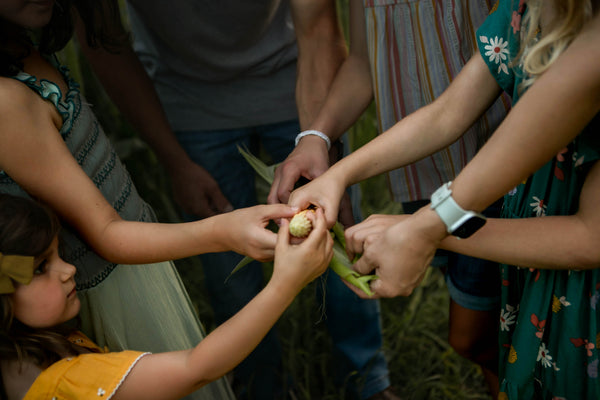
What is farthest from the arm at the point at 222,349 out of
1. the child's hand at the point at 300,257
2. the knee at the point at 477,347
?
the knee at the point at 477,347

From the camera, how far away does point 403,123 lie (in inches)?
51.3

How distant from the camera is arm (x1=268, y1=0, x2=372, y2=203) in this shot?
1446 mm

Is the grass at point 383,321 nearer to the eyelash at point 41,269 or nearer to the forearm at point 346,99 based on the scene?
the forearm at point 346,99

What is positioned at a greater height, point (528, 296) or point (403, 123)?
point (403, 123)

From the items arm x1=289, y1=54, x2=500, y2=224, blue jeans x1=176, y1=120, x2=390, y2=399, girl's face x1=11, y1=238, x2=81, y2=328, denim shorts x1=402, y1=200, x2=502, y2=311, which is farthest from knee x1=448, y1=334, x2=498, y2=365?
girl's face x1=11, y1=238, x2=81, y2=328

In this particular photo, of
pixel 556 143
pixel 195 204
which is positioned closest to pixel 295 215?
pixel 556 143

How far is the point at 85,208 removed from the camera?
111 centimetres

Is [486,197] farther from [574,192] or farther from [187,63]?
A: [187,63]

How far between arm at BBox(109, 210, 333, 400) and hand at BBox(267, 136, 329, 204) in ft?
1.25

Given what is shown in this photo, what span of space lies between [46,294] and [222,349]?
0.36m

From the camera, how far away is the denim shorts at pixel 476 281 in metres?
1.52

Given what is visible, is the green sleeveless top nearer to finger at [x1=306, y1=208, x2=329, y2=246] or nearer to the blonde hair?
finger at [x1=306, y1=208, x2=329, y2=246]

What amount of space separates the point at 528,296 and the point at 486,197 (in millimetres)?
320

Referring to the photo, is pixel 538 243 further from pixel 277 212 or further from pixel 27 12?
pixel 27 12
